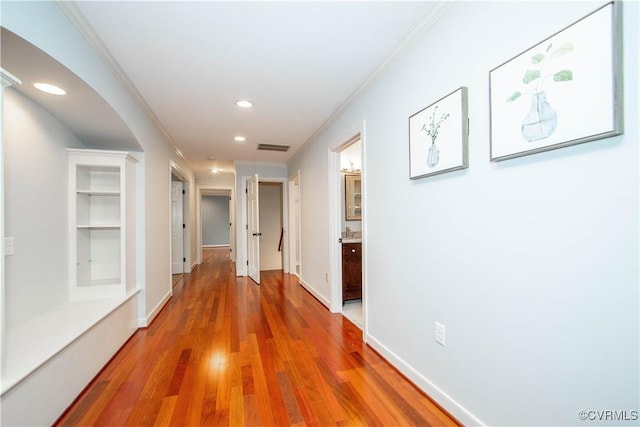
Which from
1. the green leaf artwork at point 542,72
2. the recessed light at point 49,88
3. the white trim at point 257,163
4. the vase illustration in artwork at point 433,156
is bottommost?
the vase illustration in artwork at point 433,156

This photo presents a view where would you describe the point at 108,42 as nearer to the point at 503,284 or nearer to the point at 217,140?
the point at 217,140

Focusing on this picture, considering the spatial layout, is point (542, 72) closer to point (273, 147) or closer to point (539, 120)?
point (539, 120)

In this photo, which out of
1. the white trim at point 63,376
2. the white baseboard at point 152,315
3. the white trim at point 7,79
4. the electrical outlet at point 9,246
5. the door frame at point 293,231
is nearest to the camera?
the white trim at point 7,79

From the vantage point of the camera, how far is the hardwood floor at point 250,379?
1.53 metres

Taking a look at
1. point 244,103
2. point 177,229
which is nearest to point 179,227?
point 177,229

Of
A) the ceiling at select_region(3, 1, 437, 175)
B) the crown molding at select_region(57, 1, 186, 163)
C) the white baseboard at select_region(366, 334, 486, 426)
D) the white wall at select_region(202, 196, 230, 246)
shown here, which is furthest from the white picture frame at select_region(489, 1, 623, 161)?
the white wall at select_region(202, 196, 230, 246)

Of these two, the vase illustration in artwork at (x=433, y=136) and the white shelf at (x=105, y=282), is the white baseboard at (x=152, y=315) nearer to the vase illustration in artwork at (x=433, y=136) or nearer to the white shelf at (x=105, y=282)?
the white shelf at (x=105, y=282)

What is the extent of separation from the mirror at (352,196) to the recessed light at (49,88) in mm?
3425

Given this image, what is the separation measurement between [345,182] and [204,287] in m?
3.03

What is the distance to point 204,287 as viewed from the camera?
448 cm

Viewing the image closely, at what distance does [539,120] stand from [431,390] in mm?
1625

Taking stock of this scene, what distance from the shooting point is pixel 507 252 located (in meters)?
1.20

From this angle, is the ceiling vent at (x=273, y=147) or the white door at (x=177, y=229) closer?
the ceiling vent at (x=273, y=147)

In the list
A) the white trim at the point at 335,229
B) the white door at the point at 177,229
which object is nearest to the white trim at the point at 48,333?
the white trim at the point at 335,229
